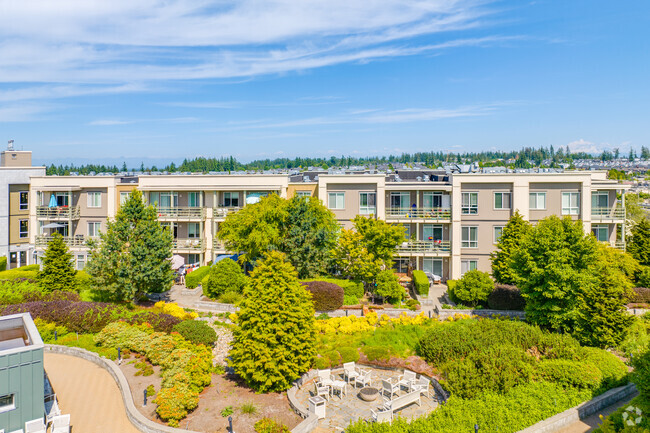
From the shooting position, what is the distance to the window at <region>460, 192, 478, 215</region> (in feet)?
124

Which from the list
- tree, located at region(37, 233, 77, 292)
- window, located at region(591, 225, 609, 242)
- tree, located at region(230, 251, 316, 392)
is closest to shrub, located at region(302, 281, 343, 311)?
tree, located at region(230, 251, 316, 392)

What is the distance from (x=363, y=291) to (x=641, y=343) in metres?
15.6

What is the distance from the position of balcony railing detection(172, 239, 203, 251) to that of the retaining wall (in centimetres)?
1781

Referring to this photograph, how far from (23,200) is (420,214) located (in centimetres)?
3623

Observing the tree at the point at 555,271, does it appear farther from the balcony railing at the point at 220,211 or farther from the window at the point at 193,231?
the window at the point at 193,231

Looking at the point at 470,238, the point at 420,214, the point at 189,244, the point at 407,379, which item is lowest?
the point at 407,379

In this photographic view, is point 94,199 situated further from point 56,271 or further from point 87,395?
point 87,395

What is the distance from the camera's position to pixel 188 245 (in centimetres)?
3938

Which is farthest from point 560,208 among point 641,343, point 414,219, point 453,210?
point 641,343

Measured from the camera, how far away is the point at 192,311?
29.2 m

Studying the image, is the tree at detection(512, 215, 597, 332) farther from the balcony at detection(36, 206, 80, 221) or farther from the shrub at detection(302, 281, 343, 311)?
the balcony at detection(36, 206, 80, 221)

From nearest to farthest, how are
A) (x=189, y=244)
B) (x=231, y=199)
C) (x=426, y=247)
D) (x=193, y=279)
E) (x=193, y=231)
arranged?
(x=193, y=279)
(x=426, y=247)
(x=189, y=244)
(x=193, y=231)
(x=231, y=199)

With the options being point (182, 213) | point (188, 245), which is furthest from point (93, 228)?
point (188, 245)

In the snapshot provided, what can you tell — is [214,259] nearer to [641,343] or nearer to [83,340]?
[83,340]
